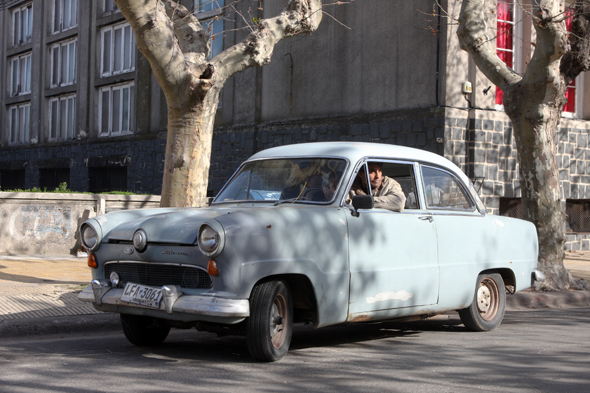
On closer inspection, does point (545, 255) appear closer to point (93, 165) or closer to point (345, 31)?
point (345, 31)

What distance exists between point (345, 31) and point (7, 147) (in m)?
20.1

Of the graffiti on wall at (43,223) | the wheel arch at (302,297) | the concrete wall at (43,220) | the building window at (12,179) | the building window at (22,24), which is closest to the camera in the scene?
the wheel arch at (302,297)

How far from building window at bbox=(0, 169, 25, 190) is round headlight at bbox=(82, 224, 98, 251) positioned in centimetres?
2661

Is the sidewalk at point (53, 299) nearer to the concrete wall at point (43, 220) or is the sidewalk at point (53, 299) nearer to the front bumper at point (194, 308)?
the concrete wall at point (43, 220)

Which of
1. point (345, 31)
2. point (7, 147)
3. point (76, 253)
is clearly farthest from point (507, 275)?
point (7, 147)

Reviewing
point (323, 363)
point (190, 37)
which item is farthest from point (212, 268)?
point (190, 37)

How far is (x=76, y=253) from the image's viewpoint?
13312 mm

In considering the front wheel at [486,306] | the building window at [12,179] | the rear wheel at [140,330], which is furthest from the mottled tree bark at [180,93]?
the building window at [12,179]

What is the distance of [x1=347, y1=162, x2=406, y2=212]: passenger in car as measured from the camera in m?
6.16

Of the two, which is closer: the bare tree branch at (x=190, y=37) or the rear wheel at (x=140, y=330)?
the rear wheel at (x=140, y=330)

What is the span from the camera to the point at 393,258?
6.05m

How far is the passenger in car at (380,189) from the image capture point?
616 cm

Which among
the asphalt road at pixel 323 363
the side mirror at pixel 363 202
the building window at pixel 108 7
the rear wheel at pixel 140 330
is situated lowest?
the asphalt road at pixel 323 363

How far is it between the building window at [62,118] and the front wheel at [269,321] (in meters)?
24.3
